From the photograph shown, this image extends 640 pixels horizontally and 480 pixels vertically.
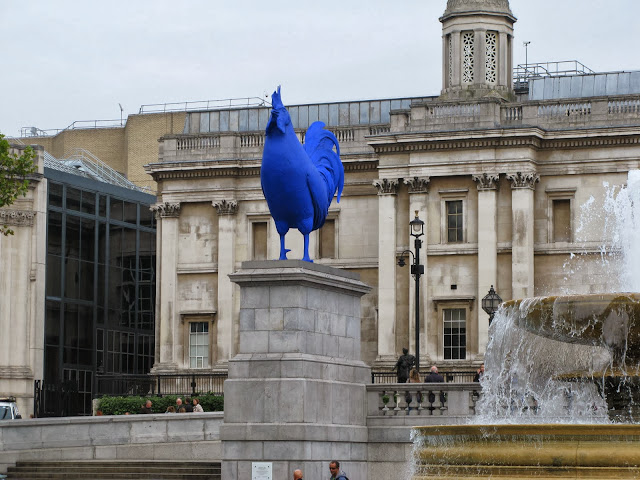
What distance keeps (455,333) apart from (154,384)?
1121 centimetres

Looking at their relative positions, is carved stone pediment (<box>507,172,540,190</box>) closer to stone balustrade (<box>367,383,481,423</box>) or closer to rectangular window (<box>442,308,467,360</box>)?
rectangular window (<box>442,308,467,360</box>)

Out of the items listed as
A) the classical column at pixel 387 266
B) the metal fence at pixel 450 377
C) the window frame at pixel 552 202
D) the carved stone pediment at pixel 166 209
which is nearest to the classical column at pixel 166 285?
the carved stone pediment at pixel 166 209

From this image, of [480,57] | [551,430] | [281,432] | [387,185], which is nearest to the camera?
[551,430]

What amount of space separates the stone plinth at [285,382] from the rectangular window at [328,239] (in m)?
34.2

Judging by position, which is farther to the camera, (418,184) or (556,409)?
(418,184)

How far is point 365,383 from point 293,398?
2827 millimetres

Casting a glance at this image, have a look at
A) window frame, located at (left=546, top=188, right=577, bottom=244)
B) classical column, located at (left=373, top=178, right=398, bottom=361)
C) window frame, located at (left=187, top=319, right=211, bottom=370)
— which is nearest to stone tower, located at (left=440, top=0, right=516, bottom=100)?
classical column, located at (left=373, top=178, right=398, bottom=361)

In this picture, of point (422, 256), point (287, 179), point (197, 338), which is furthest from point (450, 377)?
point (287, 179)

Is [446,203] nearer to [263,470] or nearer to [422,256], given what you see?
[422,256]

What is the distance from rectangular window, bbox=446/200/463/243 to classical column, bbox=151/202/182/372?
11.6m

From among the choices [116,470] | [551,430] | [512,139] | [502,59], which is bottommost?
[116,470]

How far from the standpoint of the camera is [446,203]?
60844mm

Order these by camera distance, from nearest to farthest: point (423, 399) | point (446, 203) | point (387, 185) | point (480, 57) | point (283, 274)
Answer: point (283, 274)
point (423, 399)
point (446, 203)
point (387, 185)
point (480, 57)

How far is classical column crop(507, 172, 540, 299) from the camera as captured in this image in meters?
58.9
